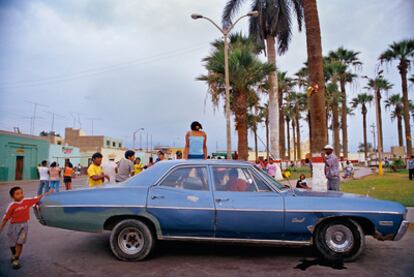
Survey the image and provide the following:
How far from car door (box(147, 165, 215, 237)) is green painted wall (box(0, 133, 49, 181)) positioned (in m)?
28.6

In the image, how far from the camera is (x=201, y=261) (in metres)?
4.71

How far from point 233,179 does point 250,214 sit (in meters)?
0.60

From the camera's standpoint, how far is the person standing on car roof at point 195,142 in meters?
7.13

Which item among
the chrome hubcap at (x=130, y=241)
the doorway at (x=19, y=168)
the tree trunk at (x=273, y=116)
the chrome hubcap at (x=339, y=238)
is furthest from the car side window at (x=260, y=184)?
the doorway at (x=19, y=168)

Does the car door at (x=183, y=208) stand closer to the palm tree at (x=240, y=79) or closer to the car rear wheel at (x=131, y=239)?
the car rear wheel at (x=131, y=239)

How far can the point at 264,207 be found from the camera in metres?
4.52

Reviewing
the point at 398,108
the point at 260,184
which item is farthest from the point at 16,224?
the point at 398,108

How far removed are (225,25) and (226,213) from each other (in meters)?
17.8

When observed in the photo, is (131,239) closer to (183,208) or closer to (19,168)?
(183,208)

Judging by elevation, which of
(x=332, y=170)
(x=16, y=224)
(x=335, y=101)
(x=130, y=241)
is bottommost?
(x=130, y=241)

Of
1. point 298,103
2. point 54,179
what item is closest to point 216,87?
point 54,179

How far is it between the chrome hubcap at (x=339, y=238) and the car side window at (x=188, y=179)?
1910mm

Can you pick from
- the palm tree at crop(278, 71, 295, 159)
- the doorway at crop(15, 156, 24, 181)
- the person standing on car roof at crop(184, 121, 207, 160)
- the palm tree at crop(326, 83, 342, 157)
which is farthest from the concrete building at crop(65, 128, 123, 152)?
the person standing on car roof at crop(184, 121, 207, 160)

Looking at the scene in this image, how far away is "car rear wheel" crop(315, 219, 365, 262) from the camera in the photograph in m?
4.60
